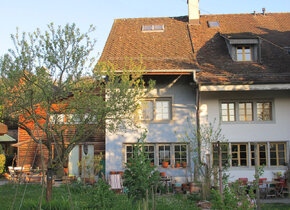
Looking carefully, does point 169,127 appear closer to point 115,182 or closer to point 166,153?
point 166,153

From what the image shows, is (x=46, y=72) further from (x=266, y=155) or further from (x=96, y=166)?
(x=266, y=155)

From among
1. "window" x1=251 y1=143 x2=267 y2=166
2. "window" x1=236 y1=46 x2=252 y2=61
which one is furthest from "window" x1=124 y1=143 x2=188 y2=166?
"window" x1=236 y1=46 x2=252 y2=61

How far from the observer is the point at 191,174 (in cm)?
1452

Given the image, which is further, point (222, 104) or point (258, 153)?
point (222, 104)

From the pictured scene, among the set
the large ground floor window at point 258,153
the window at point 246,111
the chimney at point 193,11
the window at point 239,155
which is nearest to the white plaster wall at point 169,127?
the window at point 246,111

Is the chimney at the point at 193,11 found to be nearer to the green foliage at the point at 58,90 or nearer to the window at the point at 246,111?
the window at the point at 246,111

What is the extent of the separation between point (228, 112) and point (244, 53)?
3.01m

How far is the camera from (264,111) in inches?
597

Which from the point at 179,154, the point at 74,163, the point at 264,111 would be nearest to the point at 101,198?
the point at 179,154

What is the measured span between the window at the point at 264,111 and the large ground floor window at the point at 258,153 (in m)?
1.08

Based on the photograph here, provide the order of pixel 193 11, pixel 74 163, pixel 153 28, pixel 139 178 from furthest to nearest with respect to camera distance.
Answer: pixel 193 11
pixel 153 28
pixel 74 163
pixel 139 178

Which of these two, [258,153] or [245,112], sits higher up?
[245,112]

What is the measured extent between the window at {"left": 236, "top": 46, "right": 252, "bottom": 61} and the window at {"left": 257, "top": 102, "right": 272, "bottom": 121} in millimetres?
2271

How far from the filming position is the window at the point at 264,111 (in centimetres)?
1512
